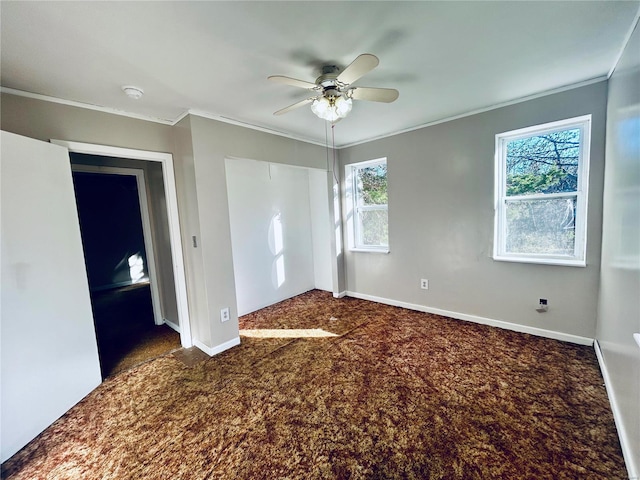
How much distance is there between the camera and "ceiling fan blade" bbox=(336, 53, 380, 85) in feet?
4.72

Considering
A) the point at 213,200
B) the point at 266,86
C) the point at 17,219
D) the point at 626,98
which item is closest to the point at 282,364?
the point at 213,200

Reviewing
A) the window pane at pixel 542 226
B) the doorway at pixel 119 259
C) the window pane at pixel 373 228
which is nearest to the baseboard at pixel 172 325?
the doorway at pixel 119 259

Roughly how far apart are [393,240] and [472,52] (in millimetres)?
2374

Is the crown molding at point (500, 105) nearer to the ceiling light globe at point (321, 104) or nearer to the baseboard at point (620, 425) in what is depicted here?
the ceiling light globe at point (321, 104)

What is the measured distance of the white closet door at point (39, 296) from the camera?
5.51 ft

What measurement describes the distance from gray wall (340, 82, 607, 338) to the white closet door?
3361mm

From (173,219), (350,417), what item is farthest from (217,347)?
(350,417)

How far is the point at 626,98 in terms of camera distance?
5.72ft

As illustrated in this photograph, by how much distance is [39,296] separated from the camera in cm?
187

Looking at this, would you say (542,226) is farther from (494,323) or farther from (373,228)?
(373,228)

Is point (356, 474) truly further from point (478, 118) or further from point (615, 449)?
point (478, 118)

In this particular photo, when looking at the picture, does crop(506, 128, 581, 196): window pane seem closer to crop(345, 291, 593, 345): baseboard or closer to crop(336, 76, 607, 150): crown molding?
crop(336, 76, 607, 150): crown molding

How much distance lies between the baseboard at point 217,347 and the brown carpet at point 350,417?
77 mm

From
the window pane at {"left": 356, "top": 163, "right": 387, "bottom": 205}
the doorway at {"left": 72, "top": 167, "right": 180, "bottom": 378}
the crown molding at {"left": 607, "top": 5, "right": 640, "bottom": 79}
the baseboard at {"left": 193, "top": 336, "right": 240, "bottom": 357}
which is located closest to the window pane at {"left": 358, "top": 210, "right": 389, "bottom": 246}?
the window pane at {"left": 356, "top": 163, "right": 387, "bottom": 205}
